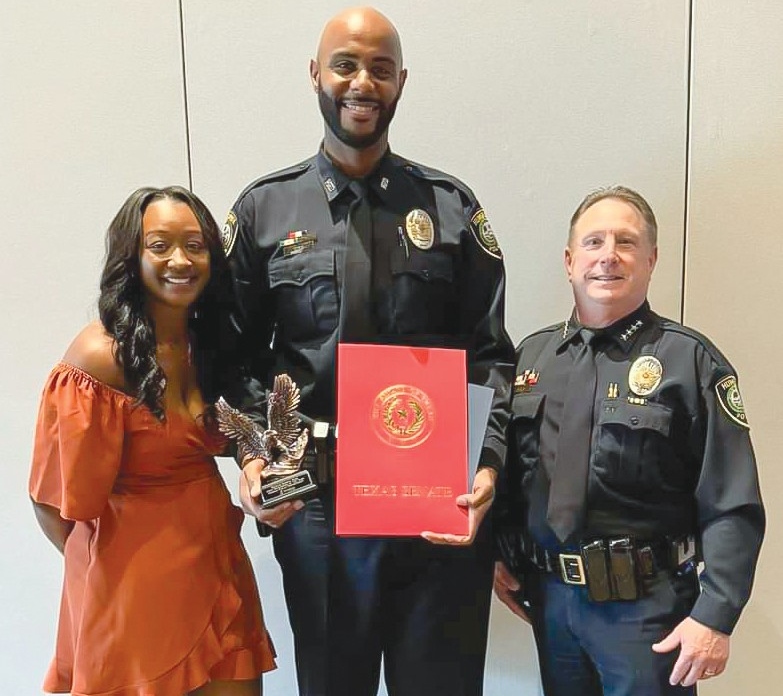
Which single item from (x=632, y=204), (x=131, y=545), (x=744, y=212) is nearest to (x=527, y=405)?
(x=632, y=204)

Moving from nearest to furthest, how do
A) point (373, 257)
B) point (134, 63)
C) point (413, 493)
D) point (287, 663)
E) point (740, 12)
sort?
point (413, 493), point (373, 257), point (740, 12), point (134, 63), point (287, 663)

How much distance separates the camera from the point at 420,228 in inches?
52.9

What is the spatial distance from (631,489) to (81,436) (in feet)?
3.10

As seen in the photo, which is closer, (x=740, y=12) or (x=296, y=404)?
(x=296, y=404)

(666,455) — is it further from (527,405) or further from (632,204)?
(632,204)

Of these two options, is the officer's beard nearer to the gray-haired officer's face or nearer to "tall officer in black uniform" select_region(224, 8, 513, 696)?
"tall officer in black uniform" select_region(224, 8, 513, 696)

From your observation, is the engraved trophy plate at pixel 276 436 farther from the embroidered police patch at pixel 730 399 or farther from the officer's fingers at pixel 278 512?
the embroidered police patch at pixel 730 399

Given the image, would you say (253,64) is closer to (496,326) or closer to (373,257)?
(373,257)

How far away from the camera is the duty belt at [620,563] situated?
1.24 m

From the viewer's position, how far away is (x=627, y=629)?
1247 millimetres

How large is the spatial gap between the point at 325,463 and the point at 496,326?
0.42 meters

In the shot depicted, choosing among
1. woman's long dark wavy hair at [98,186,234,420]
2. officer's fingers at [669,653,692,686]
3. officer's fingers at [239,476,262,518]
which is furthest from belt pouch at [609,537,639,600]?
woman's long dark wavy hair at [98,186,234,420]

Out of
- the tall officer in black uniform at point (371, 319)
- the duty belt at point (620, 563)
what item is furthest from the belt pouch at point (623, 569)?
the tall officer in black uniform at point (371, 319)

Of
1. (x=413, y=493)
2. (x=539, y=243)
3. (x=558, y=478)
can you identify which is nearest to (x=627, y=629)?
(x=558, y=478)
